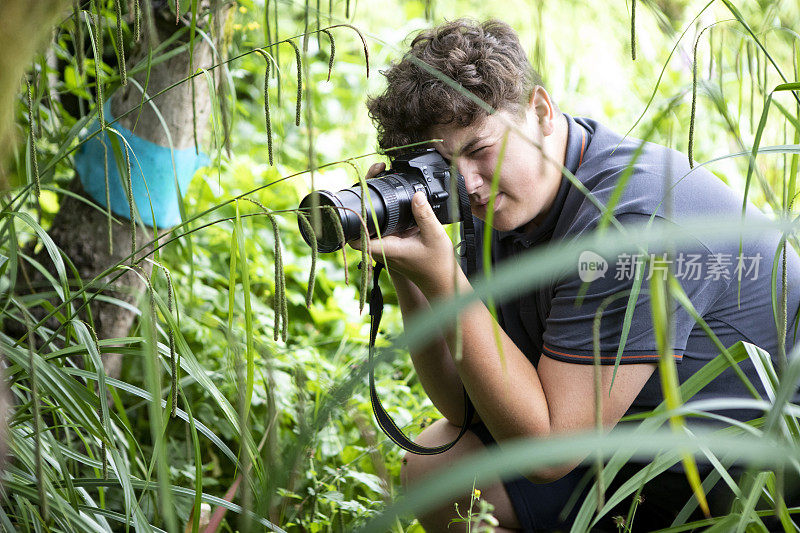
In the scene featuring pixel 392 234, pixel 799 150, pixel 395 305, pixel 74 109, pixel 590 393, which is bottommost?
pixel 395 305

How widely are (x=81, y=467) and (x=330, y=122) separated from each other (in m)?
1.73

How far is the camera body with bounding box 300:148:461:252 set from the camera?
2.66ft

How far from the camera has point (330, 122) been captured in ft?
8.51

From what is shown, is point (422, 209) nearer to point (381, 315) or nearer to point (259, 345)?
point (381, 315)

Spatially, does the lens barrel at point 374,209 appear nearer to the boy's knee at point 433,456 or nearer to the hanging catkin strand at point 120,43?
the hanging catkin strand at point 120,43

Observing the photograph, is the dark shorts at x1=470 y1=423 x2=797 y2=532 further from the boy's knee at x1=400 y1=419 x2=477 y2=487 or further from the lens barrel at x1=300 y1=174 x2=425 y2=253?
the lens barrel at x1=300 y1=174 x2=425 y2=253

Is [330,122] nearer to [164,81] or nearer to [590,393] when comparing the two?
[164,81]

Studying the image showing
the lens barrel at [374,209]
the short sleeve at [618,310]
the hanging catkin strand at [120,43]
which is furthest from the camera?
the short sleeve at [618,310]

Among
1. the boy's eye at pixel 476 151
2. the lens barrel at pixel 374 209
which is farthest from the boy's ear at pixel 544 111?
the lens barrel at pixel 374 209

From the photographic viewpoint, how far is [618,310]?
933 millimetres

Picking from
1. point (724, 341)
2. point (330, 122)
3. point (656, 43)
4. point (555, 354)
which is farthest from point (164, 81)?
point (656, 43)

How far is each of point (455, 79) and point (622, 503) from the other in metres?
0.66

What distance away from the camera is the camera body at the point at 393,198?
81 cm

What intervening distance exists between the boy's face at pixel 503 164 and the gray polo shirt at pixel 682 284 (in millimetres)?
61
